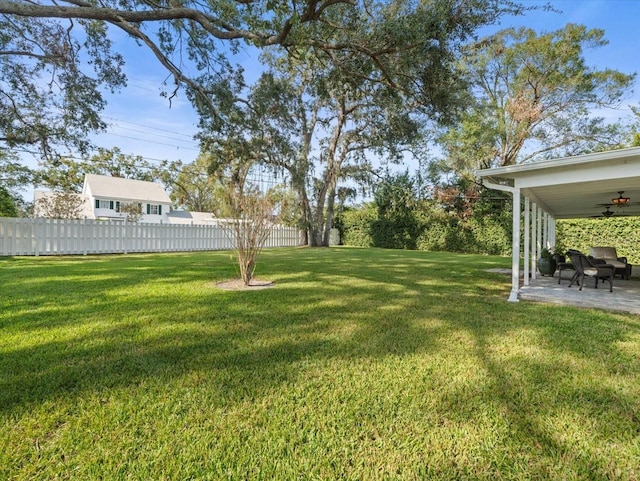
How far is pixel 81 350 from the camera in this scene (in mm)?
3018

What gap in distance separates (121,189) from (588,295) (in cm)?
3187

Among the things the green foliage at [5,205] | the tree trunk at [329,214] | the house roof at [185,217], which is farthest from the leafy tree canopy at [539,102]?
the house roof at [185,217]

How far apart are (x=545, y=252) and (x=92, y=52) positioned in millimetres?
13244

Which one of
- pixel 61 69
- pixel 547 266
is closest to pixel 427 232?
pixel 547 266

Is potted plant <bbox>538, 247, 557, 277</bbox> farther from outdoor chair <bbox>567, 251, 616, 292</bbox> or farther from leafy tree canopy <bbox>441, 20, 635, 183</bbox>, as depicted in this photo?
leafy tree canopy <bbox>441, 20, 635, 183</bbox>

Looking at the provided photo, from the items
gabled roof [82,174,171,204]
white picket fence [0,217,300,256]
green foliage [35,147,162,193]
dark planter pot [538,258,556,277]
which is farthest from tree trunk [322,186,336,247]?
green foliage [35,147,162,193]

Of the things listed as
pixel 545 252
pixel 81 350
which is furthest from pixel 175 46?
pixel 545 252

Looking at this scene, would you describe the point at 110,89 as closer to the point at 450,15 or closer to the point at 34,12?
the point at 34,12

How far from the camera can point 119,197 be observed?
90.3 feet

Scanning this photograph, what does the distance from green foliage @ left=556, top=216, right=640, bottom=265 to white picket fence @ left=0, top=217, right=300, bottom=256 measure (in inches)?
519

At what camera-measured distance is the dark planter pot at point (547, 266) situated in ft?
28.5

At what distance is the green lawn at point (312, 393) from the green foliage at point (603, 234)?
11.7 metres

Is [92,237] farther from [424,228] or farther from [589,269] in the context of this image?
[424,228]

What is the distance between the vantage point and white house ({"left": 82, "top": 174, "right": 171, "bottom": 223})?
26812 millimetres
